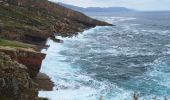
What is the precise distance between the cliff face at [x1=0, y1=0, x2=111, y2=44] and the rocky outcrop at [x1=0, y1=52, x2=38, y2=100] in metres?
30.4

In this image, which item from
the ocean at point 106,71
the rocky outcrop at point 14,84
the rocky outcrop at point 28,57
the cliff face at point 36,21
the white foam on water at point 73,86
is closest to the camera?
the rocky outcrop at point 14,84

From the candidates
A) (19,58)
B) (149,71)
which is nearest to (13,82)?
(19,58)

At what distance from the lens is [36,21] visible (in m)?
78.7

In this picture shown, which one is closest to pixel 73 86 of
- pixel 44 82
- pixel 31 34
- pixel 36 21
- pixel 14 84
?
pixel 44 82

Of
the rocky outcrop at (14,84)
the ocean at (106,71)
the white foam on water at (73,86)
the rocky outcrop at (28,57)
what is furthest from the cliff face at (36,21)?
the rocky outcrop at (14,84)

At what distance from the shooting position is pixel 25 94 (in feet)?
54.5

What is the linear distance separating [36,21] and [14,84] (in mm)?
63311

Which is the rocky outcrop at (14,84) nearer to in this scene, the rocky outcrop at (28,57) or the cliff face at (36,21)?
the rocky outcrop at (28,57)

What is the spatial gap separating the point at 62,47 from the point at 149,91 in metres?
30.8

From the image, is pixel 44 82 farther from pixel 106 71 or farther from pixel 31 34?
pixel 31 34

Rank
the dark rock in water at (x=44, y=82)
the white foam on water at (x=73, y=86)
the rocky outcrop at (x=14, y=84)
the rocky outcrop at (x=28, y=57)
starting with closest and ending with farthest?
1. the rocky outcrop at (x=14, y=84)
2. the rocky outcrop at (x=28, y=57)
3. the white foam on water at (x=73, y=86)
4. the dark rock in water at (x=44, y=82)

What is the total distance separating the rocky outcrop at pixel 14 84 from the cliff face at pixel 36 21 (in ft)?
99.8

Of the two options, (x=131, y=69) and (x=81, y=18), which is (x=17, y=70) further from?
(x=81, y=18)

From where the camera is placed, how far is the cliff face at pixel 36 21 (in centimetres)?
5447
